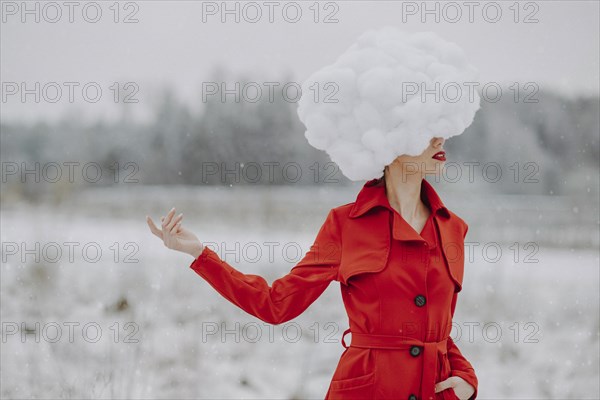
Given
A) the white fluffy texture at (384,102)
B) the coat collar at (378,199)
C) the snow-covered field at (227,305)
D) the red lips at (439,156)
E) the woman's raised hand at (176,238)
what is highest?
the white fluffy texture at (384,102)

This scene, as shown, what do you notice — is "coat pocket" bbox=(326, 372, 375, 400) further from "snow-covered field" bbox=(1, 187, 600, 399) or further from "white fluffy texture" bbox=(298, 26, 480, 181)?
"snow-covered field" bbox=(1, 187, 600, 399)

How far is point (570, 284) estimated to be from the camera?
3078mm

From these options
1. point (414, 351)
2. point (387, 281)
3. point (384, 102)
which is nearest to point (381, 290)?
point (387, 281)

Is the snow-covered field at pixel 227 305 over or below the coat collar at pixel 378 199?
below

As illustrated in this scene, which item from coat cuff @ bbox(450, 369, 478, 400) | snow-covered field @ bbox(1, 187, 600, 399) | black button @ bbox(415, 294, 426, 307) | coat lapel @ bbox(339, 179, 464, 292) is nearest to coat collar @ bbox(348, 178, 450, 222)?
coat lapel @ bbox(339, 179, 464, 292)

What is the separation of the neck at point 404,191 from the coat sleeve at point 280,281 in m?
0.14

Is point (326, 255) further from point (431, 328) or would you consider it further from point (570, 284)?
point (570, 284)

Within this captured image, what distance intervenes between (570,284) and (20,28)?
2952 millimetres

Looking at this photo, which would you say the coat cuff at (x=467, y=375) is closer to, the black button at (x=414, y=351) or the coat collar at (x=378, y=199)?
the black button at (x=414, y=351)

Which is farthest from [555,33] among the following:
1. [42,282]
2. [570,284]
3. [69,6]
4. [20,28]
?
[42,282]

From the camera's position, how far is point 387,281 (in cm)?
127

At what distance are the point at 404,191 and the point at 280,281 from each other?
340mm

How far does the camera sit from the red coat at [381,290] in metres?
1.27

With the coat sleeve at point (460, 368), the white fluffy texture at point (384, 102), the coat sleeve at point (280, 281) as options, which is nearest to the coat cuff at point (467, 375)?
the coat sleeve at point (460, 368)
